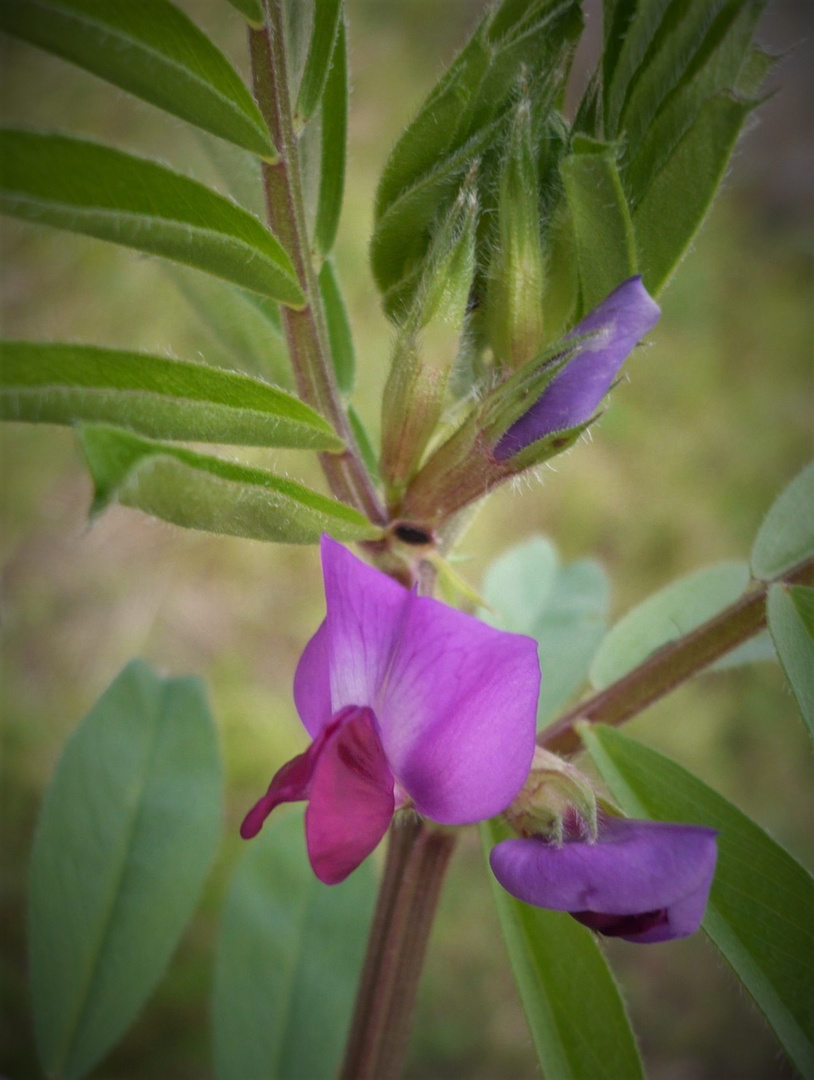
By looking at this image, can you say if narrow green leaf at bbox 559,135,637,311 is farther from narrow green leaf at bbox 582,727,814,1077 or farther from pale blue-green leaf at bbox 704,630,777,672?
pale blue-green leaf at bbox 704,630,777,672

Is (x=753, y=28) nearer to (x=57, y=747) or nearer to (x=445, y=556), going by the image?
(x=445, y=556)

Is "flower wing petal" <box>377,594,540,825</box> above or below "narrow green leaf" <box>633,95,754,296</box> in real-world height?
below

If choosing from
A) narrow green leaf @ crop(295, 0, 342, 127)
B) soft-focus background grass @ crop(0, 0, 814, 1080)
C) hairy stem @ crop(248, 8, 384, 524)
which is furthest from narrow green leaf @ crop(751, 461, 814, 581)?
soft-focus background grass @ crop(0, 0, 814, 1080)

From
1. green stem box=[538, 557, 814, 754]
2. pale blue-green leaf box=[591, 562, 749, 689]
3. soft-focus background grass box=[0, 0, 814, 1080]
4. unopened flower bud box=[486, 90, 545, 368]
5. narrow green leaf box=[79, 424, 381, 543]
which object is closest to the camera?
narrow green leaf box=[79, 424, 381, 543]

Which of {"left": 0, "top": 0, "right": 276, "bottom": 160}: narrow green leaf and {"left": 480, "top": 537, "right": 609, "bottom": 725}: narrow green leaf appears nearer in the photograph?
{"left": 0, "top": 0, "right": 276, "bottom": 160}: narrow green leaf

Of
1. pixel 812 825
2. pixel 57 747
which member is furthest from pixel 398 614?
pixel 812 825

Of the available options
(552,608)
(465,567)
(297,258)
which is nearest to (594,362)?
(297,258)
